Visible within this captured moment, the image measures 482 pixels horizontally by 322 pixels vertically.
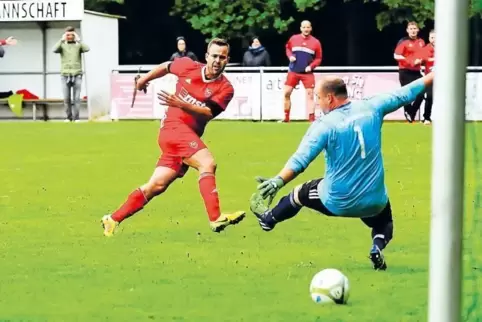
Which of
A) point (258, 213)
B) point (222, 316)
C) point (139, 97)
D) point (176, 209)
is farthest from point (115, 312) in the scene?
point (139, 97)

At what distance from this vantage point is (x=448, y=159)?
14.2ft

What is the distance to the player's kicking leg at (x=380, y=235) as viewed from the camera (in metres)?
8.93

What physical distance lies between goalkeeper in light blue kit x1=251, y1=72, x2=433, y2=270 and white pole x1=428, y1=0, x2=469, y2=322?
4290mm

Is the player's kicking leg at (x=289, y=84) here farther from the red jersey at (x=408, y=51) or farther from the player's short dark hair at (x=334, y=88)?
the player's short dark hair at (x=334, y=88)

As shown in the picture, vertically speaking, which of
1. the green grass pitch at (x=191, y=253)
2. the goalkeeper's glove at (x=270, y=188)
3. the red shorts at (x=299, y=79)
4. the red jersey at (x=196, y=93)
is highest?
the red jersey at (x=196, y=93)

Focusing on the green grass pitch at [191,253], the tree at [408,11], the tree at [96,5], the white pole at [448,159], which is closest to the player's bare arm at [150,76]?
the green grass pitch at [191,253]

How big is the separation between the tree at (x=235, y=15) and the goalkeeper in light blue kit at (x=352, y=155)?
24632mm

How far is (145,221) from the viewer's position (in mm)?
11945

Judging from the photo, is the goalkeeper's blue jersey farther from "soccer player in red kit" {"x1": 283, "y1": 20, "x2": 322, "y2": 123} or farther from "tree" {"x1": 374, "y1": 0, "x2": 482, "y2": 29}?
"tree" {"x1": 374, "y1": 0, "x2": 482, "y2": 29}

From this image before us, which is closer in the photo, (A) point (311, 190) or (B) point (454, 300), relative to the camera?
(B) point (454, 300)

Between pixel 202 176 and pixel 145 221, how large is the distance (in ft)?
3.83

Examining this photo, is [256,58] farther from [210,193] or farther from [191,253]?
[191,253]

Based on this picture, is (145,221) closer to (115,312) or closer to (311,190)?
(311,190)

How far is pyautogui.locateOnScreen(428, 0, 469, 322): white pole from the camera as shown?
4.30 metres
